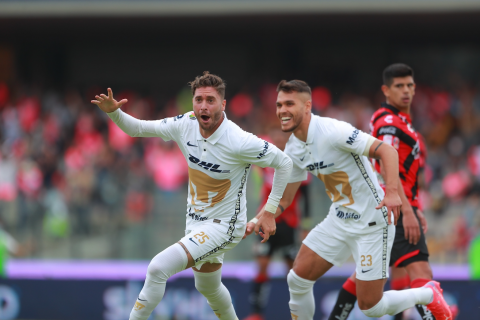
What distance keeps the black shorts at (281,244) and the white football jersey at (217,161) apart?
110 inches

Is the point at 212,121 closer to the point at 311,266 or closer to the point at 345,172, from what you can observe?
the point at 345,172

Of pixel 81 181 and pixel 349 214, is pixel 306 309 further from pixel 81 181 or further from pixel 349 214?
pixel 81 181

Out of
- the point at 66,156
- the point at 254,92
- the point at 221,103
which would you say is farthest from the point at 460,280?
the point at 254,92

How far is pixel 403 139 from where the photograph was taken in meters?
5.55

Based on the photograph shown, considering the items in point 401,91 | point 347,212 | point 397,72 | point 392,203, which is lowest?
point 347,212

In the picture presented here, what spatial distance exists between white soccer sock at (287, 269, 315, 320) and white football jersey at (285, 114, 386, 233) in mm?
656

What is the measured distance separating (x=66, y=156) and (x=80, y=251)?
145 inches

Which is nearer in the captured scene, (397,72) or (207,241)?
(207,241)

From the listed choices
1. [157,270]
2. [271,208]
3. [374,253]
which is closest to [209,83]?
[271,208]

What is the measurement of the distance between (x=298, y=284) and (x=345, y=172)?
1160 mm

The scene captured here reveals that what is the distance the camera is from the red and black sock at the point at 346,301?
5750 millimetres

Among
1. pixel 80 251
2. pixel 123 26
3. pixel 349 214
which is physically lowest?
pixel 80 251

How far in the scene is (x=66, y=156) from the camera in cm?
1338

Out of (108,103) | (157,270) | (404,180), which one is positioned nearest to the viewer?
(157,270)
